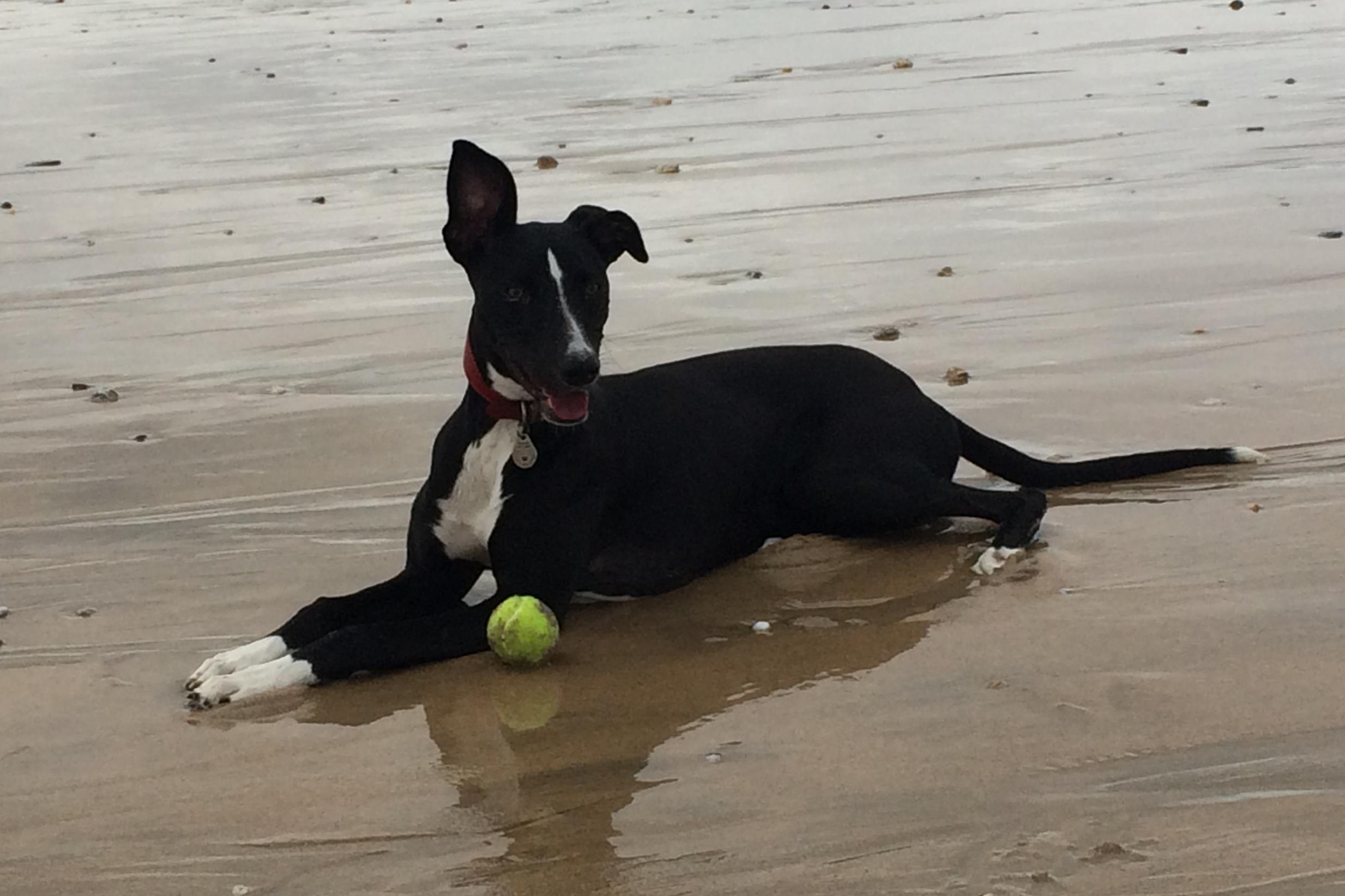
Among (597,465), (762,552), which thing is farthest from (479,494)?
(762,552)

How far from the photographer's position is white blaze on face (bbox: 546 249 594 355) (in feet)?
12.6

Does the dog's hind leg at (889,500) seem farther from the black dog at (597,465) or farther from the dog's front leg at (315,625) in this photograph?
the dog's front leg at (315,625)

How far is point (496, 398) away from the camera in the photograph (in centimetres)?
403

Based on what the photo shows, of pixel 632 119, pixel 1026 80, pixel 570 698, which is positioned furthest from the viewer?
pixel 1026 80

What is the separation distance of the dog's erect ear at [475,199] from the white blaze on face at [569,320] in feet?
0.53

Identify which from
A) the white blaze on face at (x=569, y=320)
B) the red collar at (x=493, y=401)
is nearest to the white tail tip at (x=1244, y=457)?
the white blaze on face at (x=569, y=320)

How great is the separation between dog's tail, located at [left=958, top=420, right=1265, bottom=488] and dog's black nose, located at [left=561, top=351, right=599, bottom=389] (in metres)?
1.31

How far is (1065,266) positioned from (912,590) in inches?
115

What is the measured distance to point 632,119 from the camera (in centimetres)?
975

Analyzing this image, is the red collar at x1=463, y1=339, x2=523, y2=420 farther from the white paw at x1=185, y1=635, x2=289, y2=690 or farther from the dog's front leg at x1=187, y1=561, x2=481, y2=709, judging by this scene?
the white paw at x1=185, y1=635, x2=289, y2=690

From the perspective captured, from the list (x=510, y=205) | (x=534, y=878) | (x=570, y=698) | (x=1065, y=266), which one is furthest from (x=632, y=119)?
(x=534, y=878)

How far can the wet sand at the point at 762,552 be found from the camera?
10.1ft

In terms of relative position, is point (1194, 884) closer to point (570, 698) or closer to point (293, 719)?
point (570, 698)

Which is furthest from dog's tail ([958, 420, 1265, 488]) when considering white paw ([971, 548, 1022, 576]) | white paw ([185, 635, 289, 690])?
white paw ([185, 635, 289, 690])
